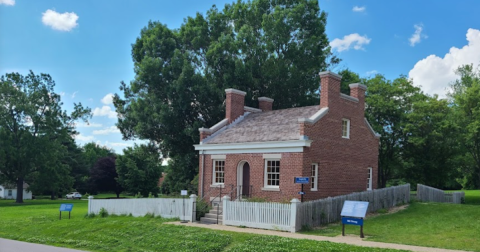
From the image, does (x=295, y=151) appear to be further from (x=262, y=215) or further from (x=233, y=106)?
(x=233, y=106)

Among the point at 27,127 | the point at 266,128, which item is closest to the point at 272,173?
the point at 266,128

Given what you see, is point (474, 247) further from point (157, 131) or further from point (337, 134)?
point (157, 131)

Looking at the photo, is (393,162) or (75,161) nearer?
(393,162)

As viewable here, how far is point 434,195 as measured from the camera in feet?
98.0

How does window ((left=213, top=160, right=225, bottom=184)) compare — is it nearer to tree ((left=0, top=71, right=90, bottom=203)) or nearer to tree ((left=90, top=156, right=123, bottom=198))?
tree ((left=0, top=71, right=90, bottom=203))

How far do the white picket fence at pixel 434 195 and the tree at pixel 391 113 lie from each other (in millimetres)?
5332

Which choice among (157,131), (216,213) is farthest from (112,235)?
(157,131)

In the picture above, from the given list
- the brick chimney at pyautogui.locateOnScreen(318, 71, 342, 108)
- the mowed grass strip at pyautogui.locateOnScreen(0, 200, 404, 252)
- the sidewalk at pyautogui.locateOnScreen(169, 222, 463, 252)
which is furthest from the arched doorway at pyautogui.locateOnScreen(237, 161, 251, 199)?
the brick chimney at pyautogui.locateOnScreen(318, 71, 342, 108)

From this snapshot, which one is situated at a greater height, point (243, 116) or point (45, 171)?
point (243, 116)

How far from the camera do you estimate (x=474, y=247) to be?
13836 mm

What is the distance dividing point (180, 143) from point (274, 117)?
470 inches

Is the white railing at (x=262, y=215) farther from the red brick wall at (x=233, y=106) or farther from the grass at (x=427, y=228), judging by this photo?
the red brick wall at (x=233, y=106)

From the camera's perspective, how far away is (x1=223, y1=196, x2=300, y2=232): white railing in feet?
57.0

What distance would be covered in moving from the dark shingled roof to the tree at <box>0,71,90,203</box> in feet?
123
